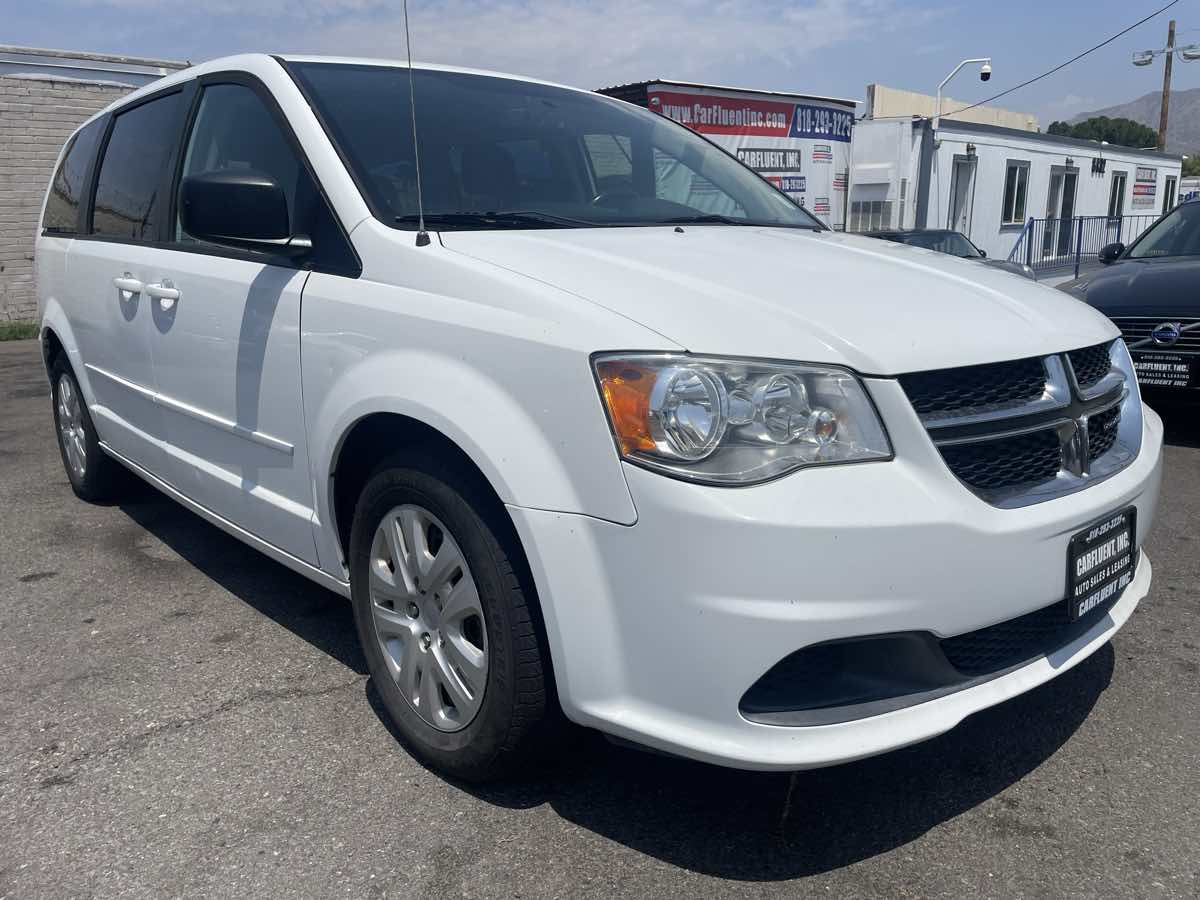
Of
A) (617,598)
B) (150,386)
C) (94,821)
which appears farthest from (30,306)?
(617,598)

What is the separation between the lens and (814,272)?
2.44m

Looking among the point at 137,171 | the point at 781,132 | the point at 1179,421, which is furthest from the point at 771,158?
the point at 137,171

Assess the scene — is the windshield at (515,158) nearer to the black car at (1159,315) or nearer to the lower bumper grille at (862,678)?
the lower bumper grille at (862,678)

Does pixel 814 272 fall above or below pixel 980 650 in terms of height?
above

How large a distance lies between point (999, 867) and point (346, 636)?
81.6 inches

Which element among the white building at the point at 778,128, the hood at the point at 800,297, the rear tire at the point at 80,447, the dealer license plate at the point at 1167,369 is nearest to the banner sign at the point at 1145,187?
the white building at the point at 778,128

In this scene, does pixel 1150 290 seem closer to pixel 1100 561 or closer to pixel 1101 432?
pixel 1101 432

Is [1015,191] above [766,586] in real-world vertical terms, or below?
below

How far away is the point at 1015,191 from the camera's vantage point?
24.8 m

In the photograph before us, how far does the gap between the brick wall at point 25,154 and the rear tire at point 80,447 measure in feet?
32.6

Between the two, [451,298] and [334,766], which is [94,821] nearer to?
[334,766]

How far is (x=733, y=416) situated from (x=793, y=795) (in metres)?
1.01

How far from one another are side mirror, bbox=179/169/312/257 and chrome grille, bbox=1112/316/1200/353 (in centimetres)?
462

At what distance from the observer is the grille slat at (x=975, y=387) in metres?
2.04
